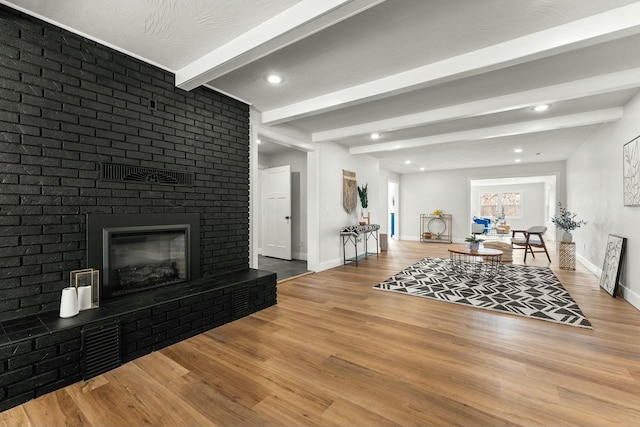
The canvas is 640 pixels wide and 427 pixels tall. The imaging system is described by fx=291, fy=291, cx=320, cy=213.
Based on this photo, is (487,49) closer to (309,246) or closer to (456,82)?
(456,82)

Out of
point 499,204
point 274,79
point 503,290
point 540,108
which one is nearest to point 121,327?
point 274,79

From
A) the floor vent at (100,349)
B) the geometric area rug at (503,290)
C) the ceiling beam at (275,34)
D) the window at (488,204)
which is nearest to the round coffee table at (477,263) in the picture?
the geometric area rug at (503,290)

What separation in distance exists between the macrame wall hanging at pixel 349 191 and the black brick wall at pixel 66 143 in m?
3.29

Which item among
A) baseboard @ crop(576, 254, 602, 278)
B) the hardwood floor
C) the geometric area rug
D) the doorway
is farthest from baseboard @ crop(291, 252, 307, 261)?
baseboard @ crop(576, 254, 602, 278)

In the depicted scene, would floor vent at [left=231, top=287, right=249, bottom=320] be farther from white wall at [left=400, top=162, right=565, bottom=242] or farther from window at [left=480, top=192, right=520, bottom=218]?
window at [left=480, top=192, right=520, bottom=218]

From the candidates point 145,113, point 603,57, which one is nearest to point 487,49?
point 603,57

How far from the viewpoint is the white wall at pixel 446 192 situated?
8422 mm

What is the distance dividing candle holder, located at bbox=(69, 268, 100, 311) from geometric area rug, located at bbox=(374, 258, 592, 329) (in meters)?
3.16

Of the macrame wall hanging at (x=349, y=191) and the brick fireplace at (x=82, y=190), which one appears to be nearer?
the brick fireplace at (x=82, y=190)

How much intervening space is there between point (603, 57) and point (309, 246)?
431cm

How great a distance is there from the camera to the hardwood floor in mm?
1561

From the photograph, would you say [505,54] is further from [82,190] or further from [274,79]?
[82,190]

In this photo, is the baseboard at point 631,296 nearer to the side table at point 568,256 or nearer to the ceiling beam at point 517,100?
the side table at point 568,256

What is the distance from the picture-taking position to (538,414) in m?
1.56
